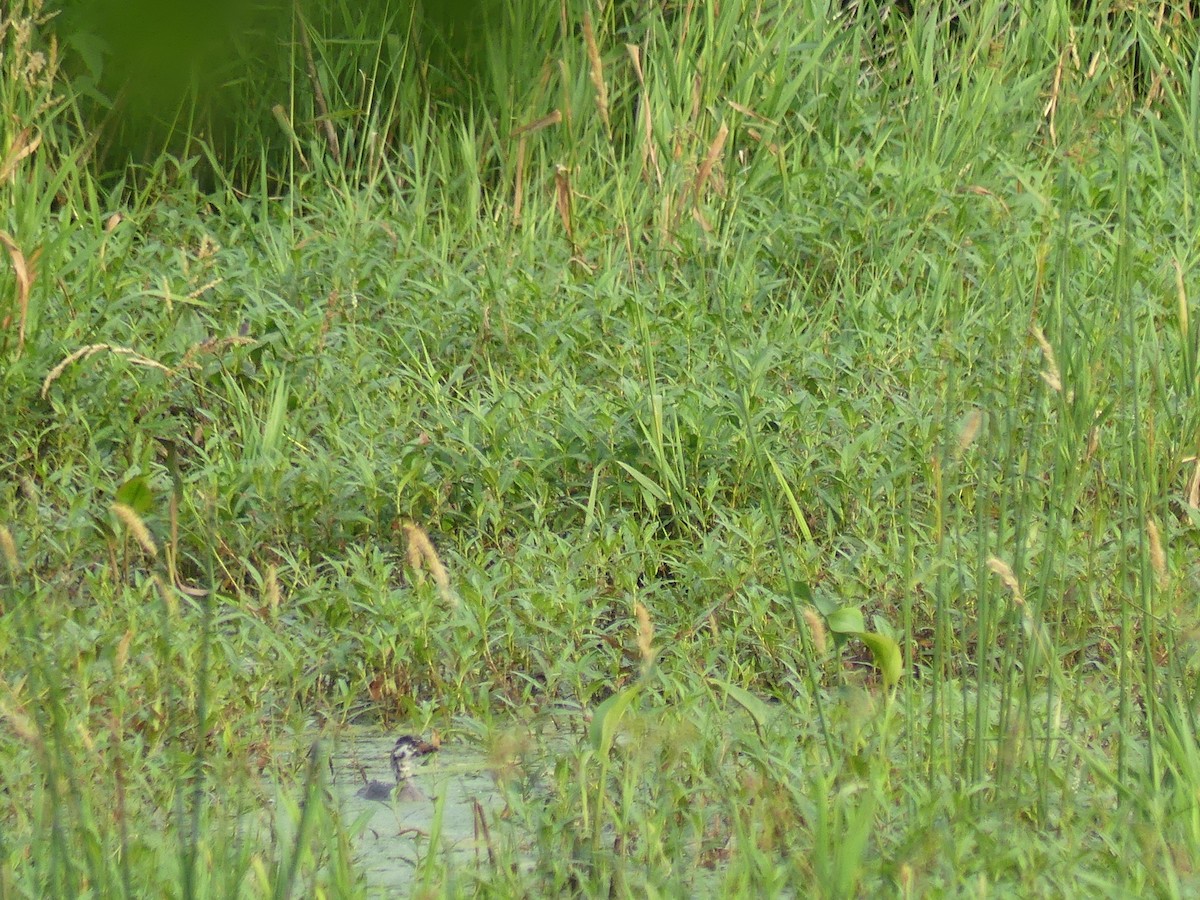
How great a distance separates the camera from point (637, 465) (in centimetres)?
307

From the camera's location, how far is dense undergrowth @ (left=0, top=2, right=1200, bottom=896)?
5.97ft

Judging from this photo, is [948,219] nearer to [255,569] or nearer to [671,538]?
[671,538]

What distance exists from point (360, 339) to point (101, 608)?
3.63 feet

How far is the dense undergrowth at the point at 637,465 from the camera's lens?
1.82 m

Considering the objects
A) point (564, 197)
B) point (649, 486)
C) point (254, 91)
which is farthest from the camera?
point (254, 91)

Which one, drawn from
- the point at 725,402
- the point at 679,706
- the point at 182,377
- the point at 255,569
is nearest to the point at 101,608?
the point at 255,569

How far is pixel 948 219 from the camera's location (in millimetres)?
4059

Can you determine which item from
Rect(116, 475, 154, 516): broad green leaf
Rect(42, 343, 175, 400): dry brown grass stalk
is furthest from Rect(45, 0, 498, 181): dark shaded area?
Rect(116, 475, 154, 516): broad green leaf

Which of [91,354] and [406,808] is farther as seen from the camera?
[91,354]

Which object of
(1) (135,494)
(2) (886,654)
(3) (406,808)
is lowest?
(3) (406,808)

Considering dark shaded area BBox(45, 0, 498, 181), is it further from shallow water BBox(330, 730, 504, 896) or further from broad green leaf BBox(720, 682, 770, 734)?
broad green leaf BBox(720, 682, 770, 734)

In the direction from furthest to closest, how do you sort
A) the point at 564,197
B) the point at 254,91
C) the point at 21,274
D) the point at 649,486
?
1. the point at 254,91
2. the point at 564,197
3. the point at 21,274
4. the point at 649,486

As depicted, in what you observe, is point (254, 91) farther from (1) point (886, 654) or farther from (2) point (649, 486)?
(1) point (886, 654)

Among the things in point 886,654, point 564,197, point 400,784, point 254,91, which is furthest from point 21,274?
point 886,654
